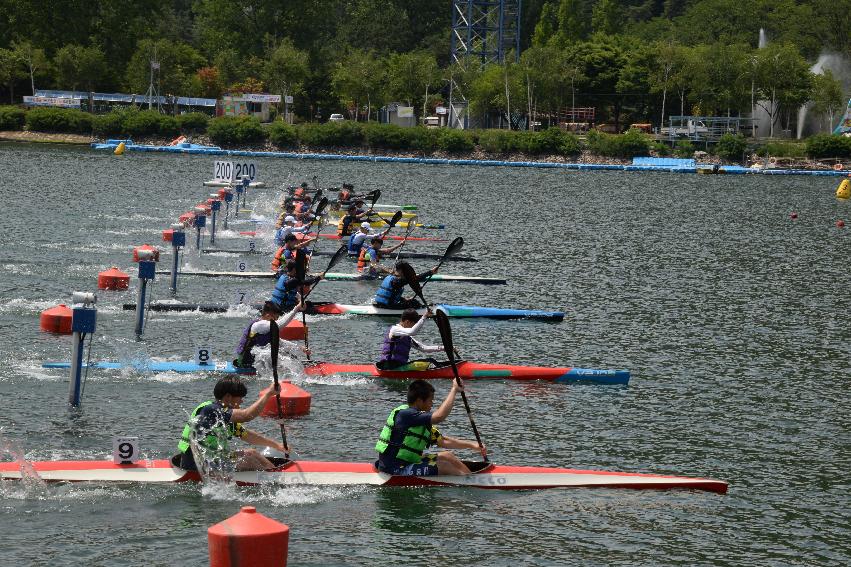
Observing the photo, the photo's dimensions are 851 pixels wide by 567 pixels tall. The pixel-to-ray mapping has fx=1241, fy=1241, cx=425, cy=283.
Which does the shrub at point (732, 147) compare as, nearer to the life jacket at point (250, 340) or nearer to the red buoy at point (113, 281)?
the red buoy at point (113, 281)

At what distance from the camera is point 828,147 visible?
111938mm

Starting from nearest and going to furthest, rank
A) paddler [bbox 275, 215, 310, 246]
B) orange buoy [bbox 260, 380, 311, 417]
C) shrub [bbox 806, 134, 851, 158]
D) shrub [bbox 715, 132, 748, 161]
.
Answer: orange buoy [bbox 260, 380, 311, 417], paddler [bbox 275, 215, 310, 246], shrub [bbox 806, 134, 851, 158], shrub [bbox 715, 132, 748, 161]

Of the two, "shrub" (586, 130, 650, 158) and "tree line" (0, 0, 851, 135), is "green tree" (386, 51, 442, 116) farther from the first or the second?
"shrub" (586, 130, 650, 158)

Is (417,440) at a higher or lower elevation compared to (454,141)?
lower

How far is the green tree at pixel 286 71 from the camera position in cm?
13057

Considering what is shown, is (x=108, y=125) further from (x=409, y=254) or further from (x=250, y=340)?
(x=250, y=340)

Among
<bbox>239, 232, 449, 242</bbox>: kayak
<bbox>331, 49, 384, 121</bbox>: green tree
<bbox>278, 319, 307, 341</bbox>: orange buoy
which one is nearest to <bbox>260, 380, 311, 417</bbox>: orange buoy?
<bbox>278, 319, 307, 341</bbox>: orange buoy

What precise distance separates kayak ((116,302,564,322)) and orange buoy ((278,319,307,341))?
3027 millimetres

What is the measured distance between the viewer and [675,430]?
21.6 metres

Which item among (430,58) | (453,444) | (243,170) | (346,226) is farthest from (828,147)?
(453,444)

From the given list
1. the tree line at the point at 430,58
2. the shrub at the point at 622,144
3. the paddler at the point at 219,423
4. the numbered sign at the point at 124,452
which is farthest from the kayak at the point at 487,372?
the tree line at the point at 430,58

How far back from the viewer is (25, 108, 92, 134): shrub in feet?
400

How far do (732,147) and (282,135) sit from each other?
42.1m

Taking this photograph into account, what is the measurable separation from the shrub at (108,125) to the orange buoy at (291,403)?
10606 cm
